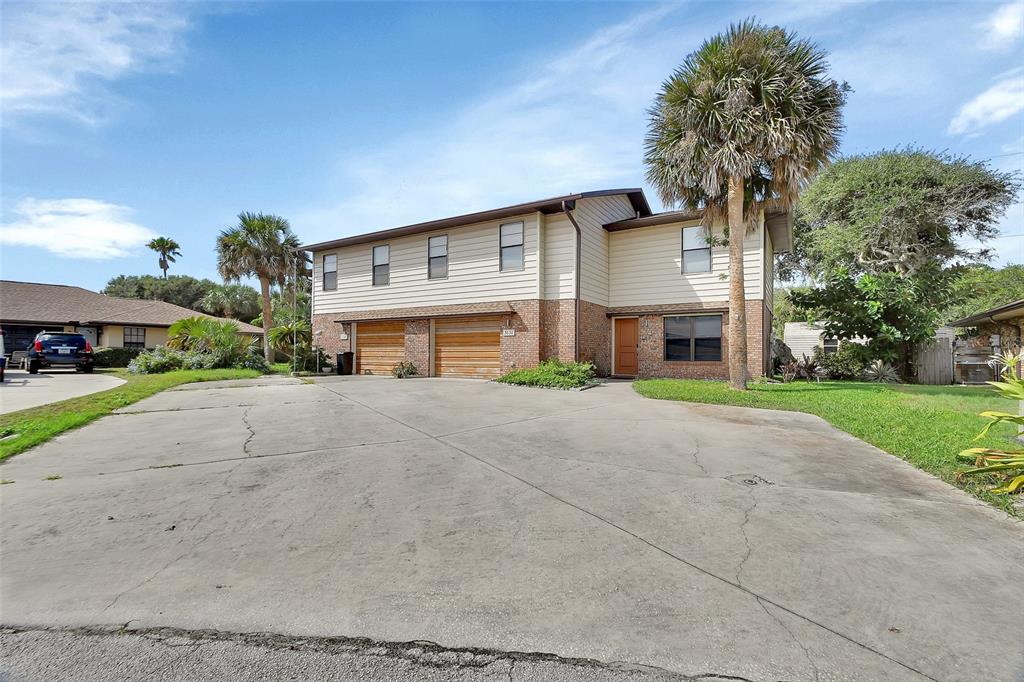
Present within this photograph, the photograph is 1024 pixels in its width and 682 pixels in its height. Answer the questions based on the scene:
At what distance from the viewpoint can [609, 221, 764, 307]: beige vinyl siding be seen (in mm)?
14391

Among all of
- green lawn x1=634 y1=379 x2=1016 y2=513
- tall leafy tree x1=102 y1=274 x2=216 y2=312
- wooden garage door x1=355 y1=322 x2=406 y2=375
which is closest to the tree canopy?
green lawn x1=634 y1=379 x2=1016 y2=513

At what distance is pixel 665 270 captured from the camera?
15984mm

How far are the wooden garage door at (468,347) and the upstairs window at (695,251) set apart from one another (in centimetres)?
680

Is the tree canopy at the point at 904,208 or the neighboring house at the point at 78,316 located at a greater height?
the tree canopy at the point at 904,208

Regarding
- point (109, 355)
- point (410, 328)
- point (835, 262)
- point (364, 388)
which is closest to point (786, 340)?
point (835, 262)

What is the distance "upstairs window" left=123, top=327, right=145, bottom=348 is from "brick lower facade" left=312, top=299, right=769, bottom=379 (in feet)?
73.5

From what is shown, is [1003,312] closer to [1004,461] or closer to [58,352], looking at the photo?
[1004,461]

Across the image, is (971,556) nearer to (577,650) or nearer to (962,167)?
(577,650)

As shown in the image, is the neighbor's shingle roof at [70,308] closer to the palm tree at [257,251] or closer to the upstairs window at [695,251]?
the palm tree at [257,251]

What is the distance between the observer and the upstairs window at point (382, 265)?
18375mm

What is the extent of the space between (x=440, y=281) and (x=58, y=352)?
16.3 metres

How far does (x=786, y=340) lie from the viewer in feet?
87.3

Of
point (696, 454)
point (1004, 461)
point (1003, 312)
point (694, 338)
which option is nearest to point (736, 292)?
point (694, 338)

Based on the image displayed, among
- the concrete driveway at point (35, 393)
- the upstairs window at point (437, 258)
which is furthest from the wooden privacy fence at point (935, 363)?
the concrete driveway at point (35, 393)
